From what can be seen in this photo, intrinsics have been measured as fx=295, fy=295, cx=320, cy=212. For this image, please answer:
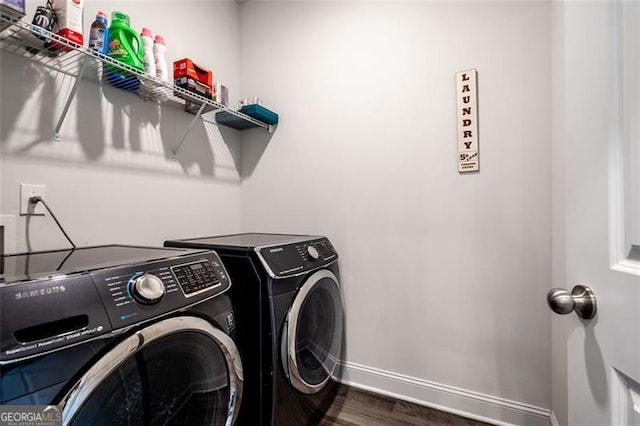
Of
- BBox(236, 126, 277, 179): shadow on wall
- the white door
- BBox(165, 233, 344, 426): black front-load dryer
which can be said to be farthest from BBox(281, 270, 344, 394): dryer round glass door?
BBox(236, 126, 277, 179): shadow on wall

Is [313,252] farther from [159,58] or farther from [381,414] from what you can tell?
[159,58]

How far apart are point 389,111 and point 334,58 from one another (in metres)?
0.53

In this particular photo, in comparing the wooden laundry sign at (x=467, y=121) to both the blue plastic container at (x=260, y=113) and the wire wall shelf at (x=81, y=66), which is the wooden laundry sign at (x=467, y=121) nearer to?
the blue plastic container at (x=260, y=113)

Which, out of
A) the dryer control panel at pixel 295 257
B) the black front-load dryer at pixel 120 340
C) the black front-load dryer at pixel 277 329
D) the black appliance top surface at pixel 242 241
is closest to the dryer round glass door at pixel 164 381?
the black front-load dryer at pixel 120 340

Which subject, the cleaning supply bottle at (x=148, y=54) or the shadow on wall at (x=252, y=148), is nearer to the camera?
the cleaning supply bottle at (x=148, y=54)

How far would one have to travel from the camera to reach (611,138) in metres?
0.54

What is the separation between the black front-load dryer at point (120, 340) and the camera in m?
0.57

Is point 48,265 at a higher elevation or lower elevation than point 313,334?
higher

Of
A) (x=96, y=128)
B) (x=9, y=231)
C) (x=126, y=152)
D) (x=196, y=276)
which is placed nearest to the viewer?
(x=196, y=276)

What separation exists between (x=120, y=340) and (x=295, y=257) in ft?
2.52

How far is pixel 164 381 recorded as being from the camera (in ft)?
2.71

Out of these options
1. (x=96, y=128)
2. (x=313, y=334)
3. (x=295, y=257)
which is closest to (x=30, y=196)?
(x=96, y=128)

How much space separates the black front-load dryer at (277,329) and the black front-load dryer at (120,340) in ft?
0.55

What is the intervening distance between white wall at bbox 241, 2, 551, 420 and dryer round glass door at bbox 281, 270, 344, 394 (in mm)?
249
